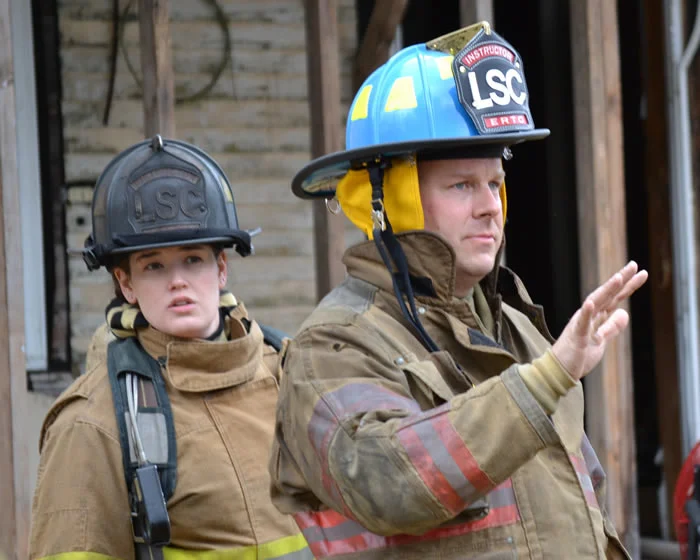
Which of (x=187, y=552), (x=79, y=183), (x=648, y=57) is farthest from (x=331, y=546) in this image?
(x=648, y=57)

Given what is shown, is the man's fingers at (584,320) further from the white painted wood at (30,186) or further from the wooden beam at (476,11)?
the white painted wood at (30,186)

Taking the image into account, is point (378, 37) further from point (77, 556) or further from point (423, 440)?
point (423, 440)

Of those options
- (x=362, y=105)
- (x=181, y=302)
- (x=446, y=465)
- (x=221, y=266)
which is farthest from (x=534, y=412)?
(x=221, y=266)

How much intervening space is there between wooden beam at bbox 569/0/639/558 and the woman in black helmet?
1.99 meters

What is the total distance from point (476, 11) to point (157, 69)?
1.35 metres

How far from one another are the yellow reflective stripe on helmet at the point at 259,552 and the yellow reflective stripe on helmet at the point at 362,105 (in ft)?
3.70

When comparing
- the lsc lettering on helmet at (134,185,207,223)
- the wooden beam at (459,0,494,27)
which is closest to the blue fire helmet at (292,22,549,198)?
the lsc lettering on helmet at (134,185,207,223)

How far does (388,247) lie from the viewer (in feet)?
7.00

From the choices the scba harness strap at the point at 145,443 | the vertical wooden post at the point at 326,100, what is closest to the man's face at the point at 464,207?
the scba harness strap at the point at 145,443

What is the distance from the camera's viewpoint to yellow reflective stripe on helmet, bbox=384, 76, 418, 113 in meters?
2.15

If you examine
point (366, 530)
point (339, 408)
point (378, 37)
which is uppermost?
point (378, 37)

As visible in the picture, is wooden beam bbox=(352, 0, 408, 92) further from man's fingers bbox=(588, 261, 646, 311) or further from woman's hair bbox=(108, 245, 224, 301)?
man's fingers bbox=(588, 261, 646, 311)

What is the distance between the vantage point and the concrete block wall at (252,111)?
6.02 meters

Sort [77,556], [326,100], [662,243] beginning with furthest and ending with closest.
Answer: [662,243]
[326,100]
[77,556]
